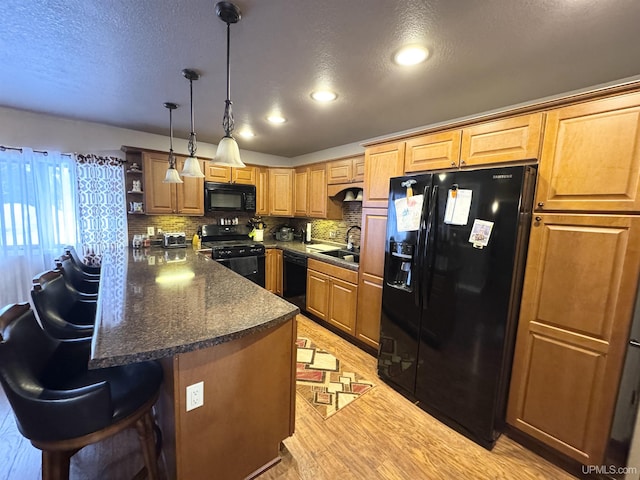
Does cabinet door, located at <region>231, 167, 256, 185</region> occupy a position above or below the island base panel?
above

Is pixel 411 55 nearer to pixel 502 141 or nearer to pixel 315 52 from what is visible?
pixel 315 52

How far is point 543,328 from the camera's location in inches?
62.5

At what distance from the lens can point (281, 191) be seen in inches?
171

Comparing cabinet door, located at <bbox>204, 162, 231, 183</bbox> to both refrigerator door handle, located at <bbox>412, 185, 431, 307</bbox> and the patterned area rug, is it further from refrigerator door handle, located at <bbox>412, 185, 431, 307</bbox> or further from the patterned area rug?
refrigerator door handle, located at <bbox>412, 185, 431, 307</bbox>

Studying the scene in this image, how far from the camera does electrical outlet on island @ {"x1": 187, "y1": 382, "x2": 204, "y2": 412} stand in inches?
43.8

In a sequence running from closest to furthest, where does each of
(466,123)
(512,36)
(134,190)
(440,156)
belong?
(512,36), (466,123), (440,156), (134,190)

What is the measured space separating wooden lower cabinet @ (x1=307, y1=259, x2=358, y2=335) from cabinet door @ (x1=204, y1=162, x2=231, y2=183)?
1865 mm

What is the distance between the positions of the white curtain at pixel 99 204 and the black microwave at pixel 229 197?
1.02 metres

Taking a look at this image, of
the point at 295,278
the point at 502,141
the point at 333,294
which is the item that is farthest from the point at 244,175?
the point at 502,141

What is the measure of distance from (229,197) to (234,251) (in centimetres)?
88

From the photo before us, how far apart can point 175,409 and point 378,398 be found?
1.59m

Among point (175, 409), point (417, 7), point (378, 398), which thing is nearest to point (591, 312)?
point (378, 398)

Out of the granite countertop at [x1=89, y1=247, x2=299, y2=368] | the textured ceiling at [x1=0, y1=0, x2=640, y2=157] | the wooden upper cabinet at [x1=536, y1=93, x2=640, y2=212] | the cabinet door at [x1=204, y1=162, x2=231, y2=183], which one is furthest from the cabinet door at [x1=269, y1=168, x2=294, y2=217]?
the wooden upper cabinet at [x1=536, y1=93, x2=640, y2=212]

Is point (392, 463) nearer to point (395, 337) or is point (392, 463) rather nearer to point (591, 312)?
point (395, 337)
